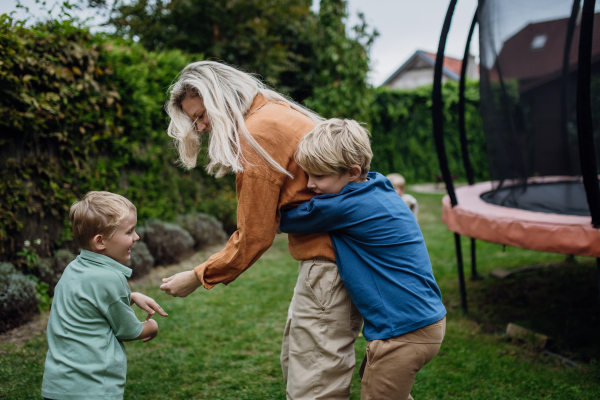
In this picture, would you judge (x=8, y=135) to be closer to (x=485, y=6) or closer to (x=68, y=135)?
(x=68, y=135)

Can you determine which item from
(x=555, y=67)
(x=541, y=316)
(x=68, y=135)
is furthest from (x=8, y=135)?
(x=555, y=67)

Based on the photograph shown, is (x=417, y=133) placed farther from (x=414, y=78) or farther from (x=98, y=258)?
(x=414, y=78)

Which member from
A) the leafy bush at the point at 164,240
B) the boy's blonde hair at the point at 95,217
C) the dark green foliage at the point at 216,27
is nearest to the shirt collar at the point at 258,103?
the boy's blonde hair at the point at 95,217

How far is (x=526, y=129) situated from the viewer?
401 centimetres

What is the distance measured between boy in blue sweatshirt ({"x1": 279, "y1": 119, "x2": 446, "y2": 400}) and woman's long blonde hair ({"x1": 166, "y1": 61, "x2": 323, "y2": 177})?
0.15 metres

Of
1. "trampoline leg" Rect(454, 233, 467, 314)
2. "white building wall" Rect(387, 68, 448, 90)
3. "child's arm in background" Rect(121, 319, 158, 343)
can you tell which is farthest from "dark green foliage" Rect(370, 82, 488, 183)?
"white building wall" Rect(387, 68, 448, 90)

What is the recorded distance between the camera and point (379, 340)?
1367mm

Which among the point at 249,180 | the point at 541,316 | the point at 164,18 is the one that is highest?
the point at 164,18

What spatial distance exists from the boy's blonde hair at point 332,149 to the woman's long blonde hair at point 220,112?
0.09 m

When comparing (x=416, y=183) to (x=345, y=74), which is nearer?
(x=345, y=74)

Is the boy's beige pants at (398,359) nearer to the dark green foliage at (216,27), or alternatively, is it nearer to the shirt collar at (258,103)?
the shirt collar at (258,103)

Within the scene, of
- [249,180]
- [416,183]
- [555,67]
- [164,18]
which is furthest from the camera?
[416,183]

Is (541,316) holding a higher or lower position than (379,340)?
lower

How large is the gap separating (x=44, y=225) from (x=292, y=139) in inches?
118
